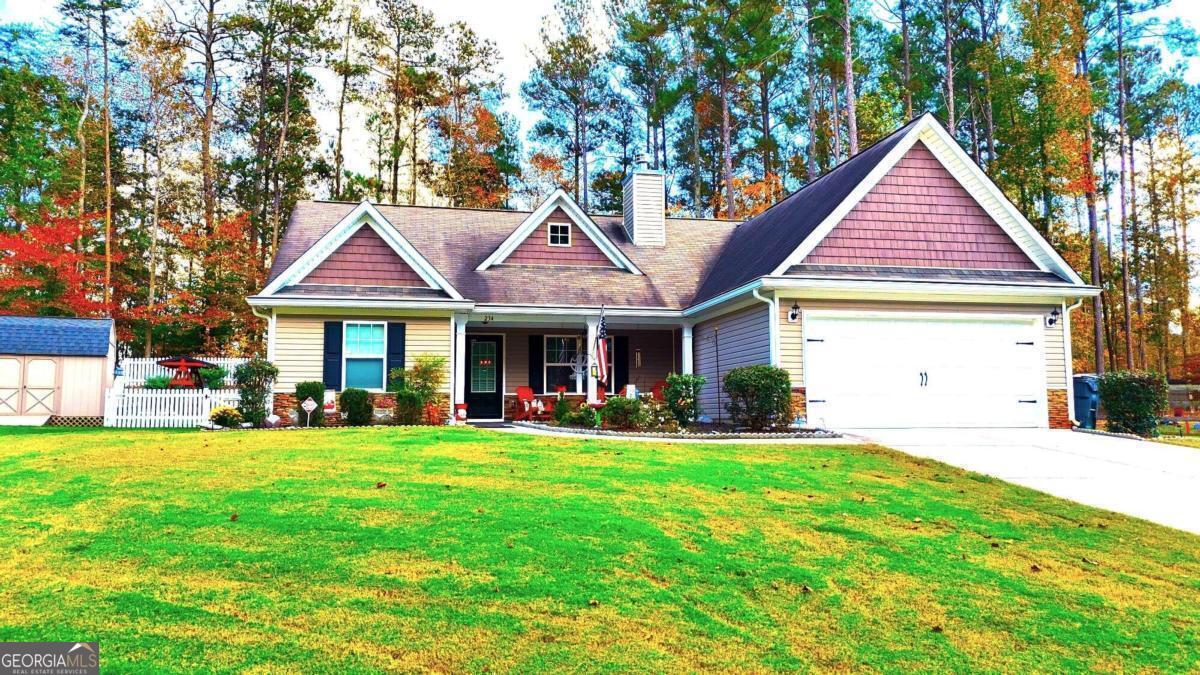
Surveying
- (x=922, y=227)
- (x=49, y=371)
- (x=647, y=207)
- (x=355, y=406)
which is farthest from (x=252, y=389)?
(x=922, y=227)

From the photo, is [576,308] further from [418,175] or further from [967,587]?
[418,175]

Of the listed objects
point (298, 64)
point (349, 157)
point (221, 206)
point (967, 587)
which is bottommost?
point (967, 587)

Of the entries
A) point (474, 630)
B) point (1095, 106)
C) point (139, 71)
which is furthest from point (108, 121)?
point (1095, 106)

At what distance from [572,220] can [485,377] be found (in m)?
4.50

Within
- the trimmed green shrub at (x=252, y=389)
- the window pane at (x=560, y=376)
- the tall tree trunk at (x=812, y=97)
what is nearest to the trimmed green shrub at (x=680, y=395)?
the window pane at (x=560, y=376)

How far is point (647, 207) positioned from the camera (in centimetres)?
2200

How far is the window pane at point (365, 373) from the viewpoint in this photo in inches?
639

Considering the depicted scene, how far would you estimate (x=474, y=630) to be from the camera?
4.03m

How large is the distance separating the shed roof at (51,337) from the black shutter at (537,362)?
9599 mm

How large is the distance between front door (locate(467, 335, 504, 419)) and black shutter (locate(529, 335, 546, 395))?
0.71m

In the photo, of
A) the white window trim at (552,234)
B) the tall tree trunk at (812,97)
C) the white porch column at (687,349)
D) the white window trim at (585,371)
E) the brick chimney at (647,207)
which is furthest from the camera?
the tall tree trunk at (812,97)

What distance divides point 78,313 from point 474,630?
26.8 meters

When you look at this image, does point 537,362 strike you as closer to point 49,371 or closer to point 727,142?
point 49,371

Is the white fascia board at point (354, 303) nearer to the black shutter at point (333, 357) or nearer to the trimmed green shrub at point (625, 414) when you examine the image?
the black shutter at point (333, 357)
